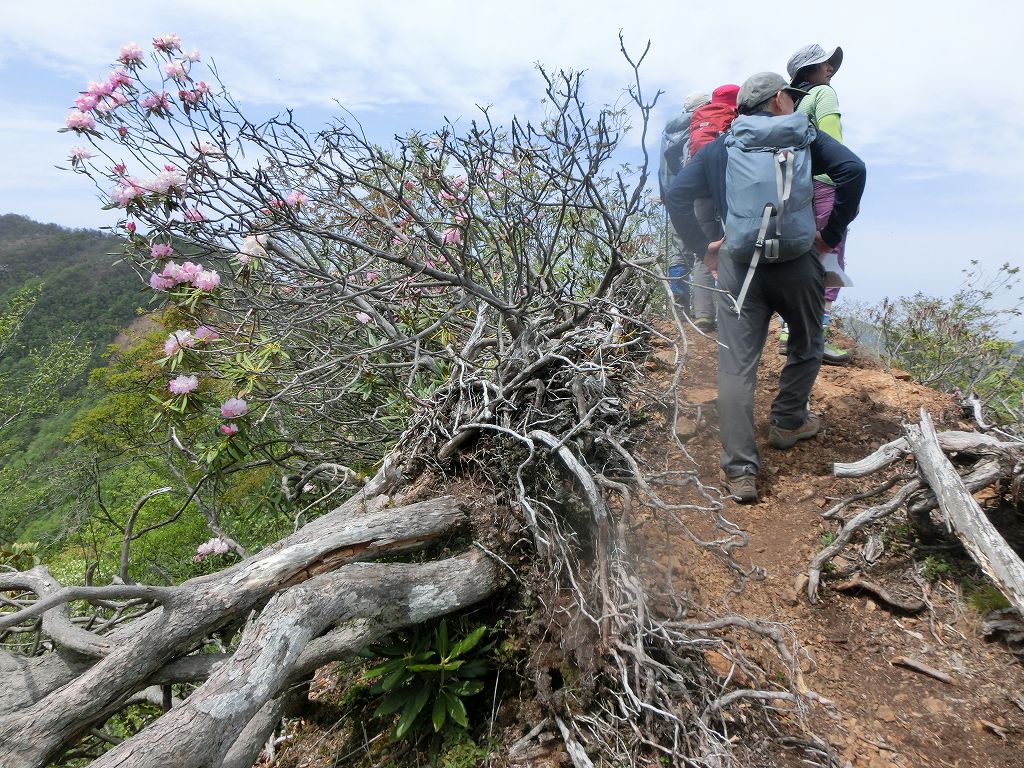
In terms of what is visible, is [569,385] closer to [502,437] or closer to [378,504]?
[502,437]

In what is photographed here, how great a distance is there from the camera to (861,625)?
2410mm

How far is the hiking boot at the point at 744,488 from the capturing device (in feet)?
9.83

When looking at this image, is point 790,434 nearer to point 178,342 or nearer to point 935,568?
point 935,568

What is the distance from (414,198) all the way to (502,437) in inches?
91.3

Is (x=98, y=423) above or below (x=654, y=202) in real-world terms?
below

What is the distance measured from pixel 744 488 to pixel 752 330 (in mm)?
820

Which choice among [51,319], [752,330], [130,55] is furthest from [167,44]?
[51,319]

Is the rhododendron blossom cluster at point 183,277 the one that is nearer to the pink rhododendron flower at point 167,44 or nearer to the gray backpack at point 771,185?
the pink rhododendron flower at point 167,44

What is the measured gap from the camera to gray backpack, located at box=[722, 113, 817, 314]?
2.56 m

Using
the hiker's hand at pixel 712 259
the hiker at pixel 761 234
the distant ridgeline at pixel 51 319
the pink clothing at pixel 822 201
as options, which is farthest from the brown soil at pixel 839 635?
the distant ridgeline at pixel 51 319

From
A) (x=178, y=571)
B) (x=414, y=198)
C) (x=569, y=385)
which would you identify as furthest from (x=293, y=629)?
(x=178, y=571)

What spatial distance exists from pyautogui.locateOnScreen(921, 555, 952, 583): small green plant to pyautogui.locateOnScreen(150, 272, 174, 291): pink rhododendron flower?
3942 millimetres

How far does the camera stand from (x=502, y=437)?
7.97ft

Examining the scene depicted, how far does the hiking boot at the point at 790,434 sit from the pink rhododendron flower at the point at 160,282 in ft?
11.5
